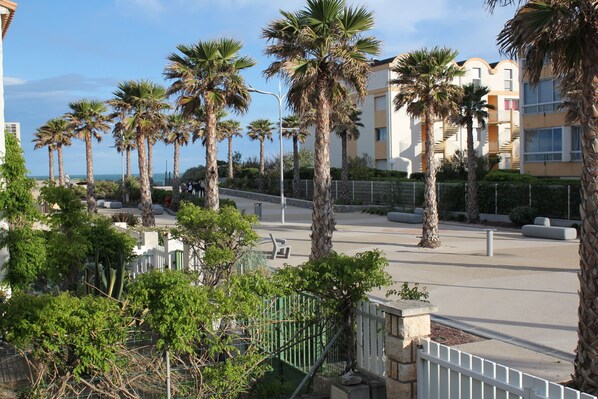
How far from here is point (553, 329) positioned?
1134 centimetres

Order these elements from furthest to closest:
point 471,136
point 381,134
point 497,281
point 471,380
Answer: point 381,134 → point 471,136 → point 497,281 → point 471,380

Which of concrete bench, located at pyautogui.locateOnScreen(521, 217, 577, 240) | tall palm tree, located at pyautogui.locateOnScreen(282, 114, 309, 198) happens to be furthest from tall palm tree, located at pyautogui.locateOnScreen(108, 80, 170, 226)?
concrete bench, located at pyautogui.locateOnScreen(521, 217, 577, 240)

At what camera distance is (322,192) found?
16.4 m

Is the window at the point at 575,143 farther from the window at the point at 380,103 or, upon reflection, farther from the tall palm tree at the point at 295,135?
the window at the point at 380,103

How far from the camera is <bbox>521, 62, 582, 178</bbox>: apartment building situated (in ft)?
120

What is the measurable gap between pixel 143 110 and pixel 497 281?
2044cm

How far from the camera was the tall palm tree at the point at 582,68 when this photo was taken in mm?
7031

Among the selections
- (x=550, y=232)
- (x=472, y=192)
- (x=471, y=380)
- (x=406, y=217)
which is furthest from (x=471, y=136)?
(x=471, y=380)

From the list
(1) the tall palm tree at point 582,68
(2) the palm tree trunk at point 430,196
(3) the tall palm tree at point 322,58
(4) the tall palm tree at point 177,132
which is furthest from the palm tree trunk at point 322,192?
(4) the tall palm tree at point 177,132

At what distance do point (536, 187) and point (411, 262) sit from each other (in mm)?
14526

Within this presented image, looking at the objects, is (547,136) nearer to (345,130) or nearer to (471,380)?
(345,130)

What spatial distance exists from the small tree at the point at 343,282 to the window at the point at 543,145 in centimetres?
3288

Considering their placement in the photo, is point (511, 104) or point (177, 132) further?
point (511, 104)

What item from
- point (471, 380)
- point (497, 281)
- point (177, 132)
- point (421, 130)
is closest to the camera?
point (471, 380)
